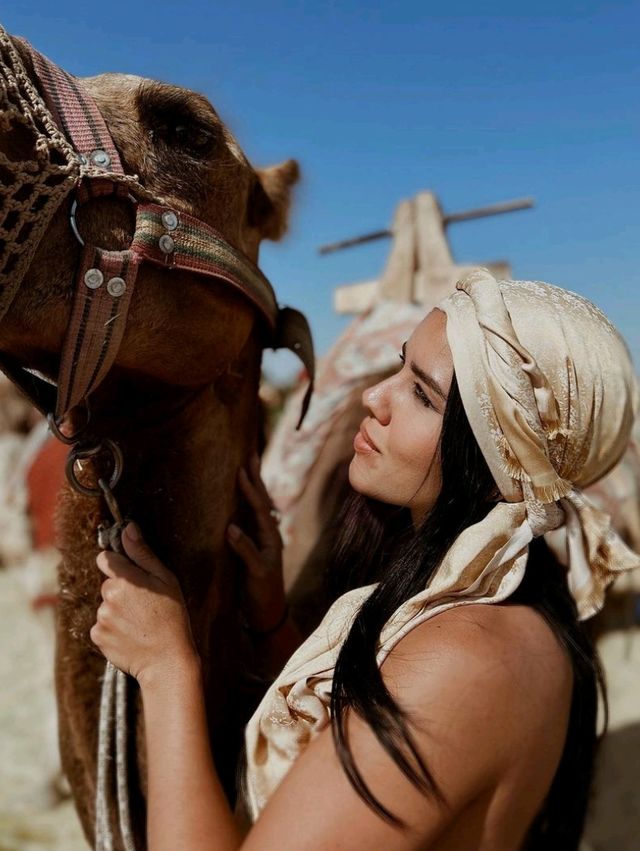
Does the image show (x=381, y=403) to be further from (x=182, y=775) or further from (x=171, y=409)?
(x=182, y=775)

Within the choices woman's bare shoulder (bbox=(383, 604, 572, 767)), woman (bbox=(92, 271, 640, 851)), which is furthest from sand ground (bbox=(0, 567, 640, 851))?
woman's bare shoulder (bbox=(383, 604, 572, 767))

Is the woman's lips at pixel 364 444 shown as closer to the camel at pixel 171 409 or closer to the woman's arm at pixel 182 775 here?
the camel at pixel 171 409

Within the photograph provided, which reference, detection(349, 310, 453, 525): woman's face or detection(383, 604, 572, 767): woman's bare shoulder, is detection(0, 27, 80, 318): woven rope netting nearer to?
detection(349, 310, 453, 525): woman's face

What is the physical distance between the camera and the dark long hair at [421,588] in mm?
1007

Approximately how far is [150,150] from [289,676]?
3.10ft

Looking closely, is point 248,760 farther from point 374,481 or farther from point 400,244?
point 400,244

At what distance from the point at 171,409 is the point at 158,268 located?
299 mm

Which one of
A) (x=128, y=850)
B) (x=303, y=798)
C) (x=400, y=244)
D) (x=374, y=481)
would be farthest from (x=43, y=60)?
(x=400, y=244)

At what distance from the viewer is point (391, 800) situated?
975mm

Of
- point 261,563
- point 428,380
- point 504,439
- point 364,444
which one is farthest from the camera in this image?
point 261,563

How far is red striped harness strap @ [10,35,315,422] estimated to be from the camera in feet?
3.76

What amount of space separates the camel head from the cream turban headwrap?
0.46 meters

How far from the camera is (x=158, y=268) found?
4.22ft

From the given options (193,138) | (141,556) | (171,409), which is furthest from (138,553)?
(193,138)
